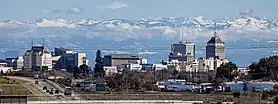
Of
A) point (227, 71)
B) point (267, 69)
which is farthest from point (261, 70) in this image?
point (227, 71)

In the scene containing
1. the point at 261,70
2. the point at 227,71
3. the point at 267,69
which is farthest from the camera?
the point at 261,70

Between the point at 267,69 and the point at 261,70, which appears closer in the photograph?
the point at 267,69

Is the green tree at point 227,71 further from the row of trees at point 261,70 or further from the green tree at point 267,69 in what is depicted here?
the green tree at point 267,69

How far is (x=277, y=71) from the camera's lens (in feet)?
397

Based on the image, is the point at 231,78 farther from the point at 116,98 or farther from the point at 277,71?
the point at 116,98

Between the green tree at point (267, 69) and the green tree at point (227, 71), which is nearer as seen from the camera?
the green tree at point (267, 69)

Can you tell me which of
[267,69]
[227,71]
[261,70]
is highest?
[267,69]

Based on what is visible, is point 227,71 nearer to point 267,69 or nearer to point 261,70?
point 261,70

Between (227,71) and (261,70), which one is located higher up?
(261,70)

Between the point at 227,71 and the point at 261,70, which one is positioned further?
the point at 261,70

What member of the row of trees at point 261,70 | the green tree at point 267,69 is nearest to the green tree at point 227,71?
the row of trees at point 261,70

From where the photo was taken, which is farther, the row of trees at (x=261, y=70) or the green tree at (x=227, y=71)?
the green tree at (x=227, y=71)

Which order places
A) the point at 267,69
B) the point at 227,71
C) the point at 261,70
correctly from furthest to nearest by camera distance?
1. the point at 261,70
2. the point at 267,69
3. the point at 227,71

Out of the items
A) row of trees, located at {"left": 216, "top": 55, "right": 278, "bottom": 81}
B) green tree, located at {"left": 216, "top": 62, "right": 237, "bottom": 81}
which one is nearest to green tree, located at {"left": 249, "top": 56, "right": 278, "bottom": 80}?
row of trees, located at {"left": 216, "top": 55, "right": 278, "bottom": 81}
